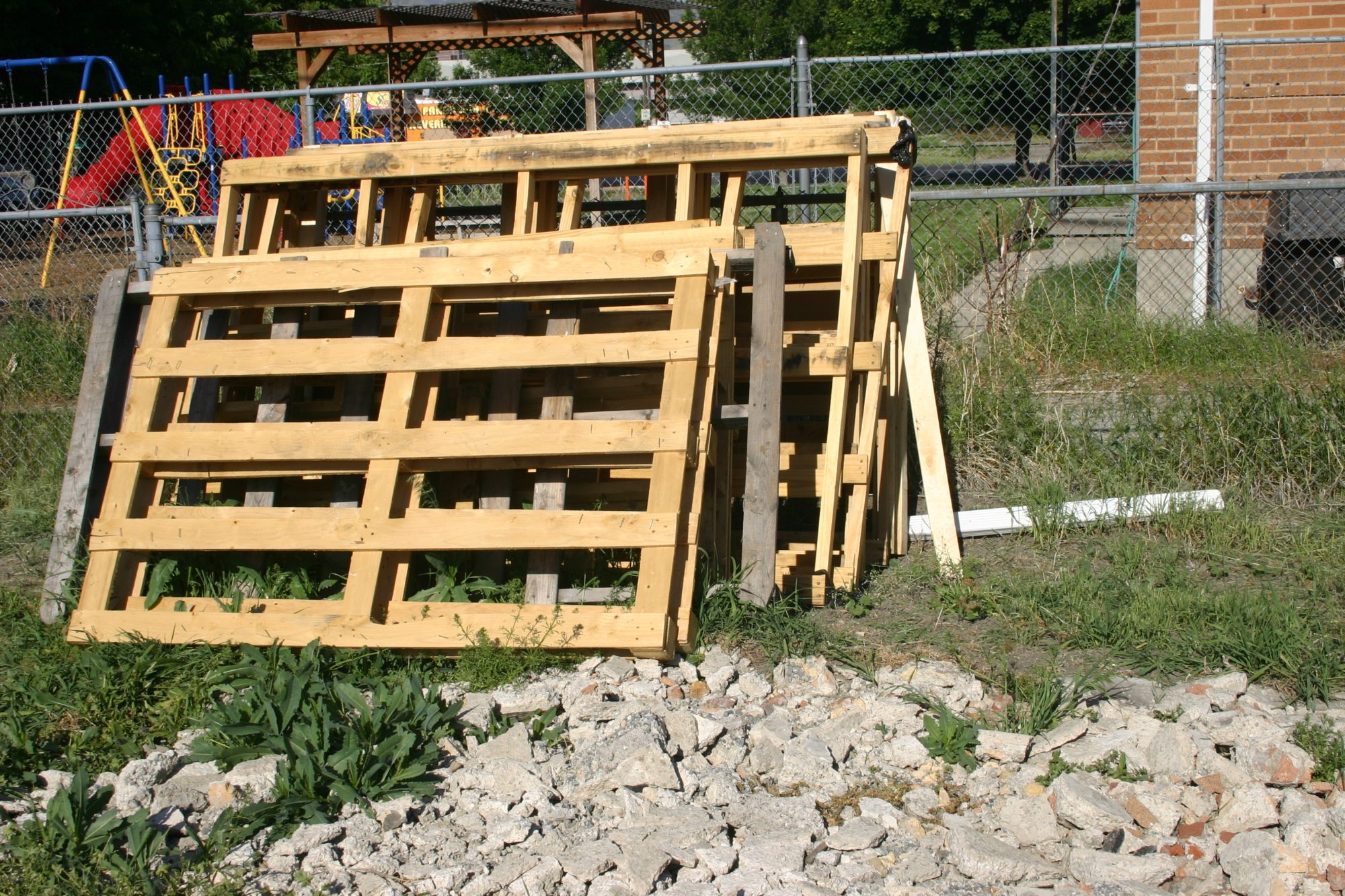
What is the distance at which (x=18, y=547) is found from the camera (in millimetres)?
5684

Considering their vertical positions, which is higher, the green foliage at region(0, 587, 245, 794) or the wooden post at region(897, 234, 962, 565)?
the wooden post at region(897, 234, 962, 565)

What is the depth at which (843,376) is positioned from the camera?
15.2 ft

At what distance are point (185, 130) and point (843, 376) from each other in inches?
504

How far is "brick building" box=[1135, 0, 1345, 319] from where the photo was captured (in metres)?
8.58

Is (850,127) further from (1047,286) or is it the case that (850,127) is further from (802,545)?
(1047,286)

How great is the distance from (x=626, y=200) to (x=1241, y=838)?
4.60 metres

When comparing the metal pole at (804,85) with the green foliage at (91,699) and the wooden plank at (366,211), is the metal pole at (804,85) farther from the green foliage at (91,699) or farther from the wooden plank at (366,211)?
the green foliage at (91,699)

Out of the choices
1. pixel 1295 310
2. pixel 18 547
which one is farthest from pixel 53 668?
pixel 1295 310

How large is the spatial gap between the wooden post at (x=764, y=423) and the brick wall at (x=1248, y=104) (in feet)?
16.9

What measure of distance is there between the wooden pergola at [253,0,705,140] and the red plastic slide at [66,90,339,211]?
0.69 meters

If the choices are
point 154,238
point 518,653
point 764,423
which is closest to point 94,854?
point 518,653

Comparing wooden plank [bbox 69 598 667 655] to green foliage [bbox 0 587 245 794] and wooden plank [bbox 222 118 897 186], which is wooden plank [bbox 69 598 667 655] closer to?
green foliage [bbox 0 587 245 794]

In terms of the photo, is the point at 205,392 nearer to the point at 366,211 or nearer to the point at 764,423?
the point at 366,211

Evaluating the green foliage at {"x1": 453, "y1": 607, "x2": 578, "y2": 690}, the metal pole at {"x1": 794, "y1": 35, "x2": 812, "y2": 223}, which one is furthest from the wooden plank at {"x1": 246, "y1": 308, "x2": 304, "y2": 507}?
the metal pole at {"x1": 794, "y1": 35, "x2": 812, "y2": 223}
